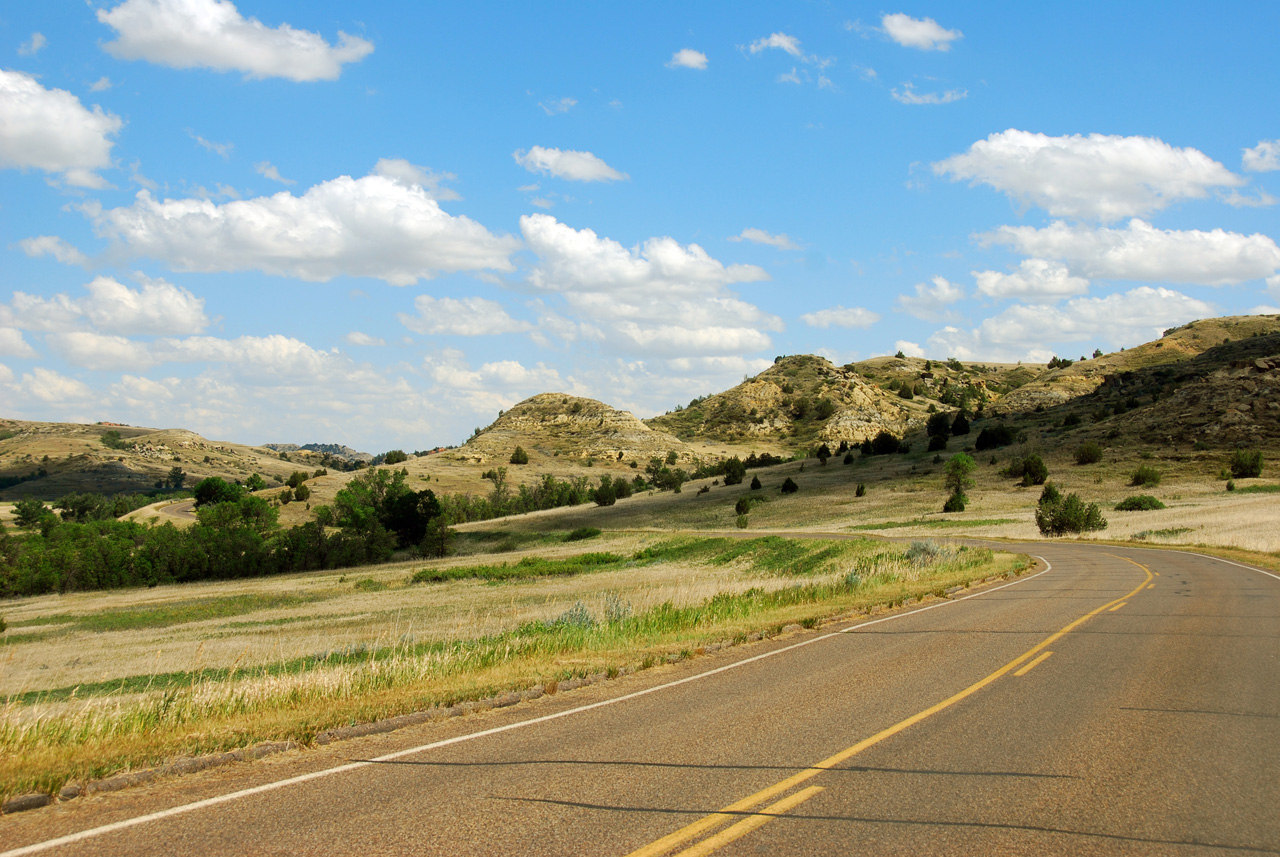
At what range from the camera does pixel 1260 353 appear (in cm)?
9019

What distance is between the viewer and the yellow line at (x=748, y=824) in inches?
195

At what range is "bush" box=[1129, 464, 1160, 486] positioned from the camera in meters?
60.8

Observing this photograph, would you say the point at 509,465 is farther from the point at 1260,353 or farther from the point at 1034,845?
the point at 1034,845

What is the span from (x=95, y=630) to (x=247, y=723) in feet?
102

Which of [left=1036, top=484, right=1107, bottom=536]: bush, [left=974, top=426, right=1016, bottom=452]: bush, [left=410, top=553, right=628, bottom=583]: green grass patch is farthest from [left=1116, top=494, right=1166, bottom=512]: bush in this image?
[left=410, top=553, right=628, bottom=583]: green grass patch

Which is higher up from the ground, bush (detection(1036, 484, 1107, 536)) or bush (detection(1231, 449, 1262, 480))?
bush (detection(1231, 449, 1262, 480))

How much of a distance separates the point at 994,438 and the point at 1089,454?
41.5 feet

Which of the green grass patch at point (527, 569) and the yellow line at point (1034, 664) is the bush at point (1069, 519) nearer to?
the green grass patch at point (527, 569)

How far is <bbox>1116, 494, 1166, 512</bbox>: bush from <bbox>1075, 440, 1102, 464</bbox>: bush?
1755 centimetres

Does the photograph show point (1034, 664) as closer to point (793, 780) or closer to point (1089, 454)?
point (793, 780)

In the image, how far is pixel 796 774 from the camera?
637cm

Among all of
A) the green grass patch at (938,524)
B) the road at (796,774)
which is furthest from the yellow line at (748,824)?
the green grass patch at (938,524)

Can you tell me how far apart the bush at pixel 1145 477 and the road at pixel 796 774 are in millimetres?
58982

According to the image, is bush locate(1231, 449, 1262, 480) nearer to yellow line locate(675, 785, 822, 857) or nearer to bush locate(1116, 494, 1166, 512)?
bush locate(1116, 494, 1166, 512)
